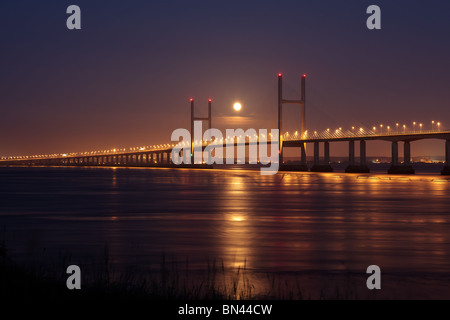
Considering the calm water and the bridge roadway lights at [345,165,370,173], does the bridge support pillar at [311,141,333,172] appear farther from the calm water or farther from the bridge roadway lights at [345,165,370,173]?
the calm water

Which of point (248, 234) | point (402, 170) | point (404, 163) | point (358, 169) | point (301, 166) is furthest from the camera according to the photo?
point (301, 166)

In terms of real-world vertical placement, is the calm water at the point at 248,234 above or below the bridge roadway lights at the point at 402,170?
below

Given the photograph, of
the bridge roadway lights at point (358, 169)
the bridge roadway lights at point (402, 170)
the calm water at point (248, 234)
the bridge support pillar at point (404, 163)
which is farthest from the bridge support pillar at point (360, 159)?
the calm water at point (248, 234)

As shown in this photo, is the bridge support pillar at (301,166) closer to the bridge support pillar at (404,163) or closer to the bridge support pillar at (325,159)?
the bridge support pillar at (325,159)

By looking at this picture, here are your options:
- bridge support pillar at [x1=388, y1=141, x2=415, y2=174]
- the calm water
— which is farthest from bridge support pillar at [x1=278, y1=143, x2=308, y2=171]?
the calm water

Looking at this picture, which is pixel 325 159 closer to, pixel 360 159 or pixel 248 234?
pixel 360 159

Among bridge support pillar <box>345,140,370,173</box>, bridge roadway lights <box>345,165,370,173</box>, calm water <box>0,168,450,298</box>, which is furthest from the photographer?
bridge roadway lights <box>345,165,370,173</box>

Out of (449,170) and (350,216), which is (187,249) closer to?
(350,216)

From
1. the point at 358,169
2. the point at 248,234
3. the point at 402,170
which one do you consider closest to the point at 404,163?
the point at 402,170

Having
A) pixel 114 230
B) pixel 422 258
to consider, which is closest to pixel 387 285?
pixel 422 258

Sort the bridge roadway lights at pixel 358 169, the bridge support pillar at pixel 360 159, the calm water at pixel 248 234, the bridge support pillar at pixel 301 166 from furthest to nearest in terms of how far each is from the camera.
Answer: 1. the bridge support pillar at pixel 301 166
2. the bridge roadway lights at pixel 358 169
3. the bridge support pillar at pixel 360 159
4. the calm water at pixel 248 234
